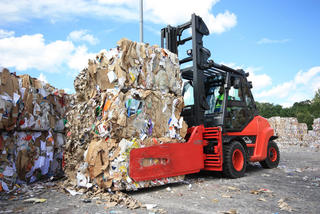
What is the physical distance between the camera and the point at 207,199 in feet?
14.0

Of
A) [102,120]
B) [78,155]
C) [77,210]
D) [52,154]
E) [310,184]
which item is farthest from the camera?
[52,154]

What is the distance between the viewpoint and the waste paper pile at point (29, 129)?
5070 mm

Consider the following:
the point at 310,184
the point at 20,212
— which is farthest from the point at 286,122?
the point at 20,212

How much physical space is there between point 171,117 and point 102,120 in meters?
1.35

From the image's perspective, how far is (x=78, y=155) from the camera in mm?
4969

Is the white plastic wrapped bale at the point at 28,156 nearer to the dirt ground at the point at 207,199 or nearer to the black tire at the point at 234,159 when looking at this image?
the dirt ground at the point at 207,199

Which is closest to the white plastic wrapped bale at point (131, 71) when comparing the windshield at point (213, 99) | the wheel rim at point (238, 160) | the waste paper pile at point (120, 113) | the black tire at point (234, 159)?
the waste paper pile at point (120, 113)

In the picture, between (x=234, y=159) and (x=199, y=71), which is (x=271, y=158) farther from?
(x=199, y=71)

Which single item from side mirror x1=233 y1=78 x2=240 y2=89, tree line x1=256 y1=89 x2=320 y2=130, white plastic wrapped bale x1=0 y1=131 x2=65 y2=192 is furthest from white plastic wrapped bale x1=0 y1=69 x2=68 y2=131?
tree line x1=256 y1=89 x2=320 y2=130

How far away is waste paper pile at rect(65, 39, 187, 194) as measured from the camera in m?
4.43

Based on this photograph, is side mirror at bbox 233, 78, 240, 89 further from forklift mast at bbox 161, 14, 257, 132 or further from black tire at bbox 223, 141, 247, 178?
black tire at bbox 223, 141, 247, 178

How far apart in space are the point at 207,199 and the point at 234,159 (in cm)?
226

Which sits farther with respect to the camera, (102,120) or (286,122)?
(286,122)

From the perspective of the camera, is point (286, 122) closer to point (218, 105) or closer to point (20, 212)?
point (218, 105)
